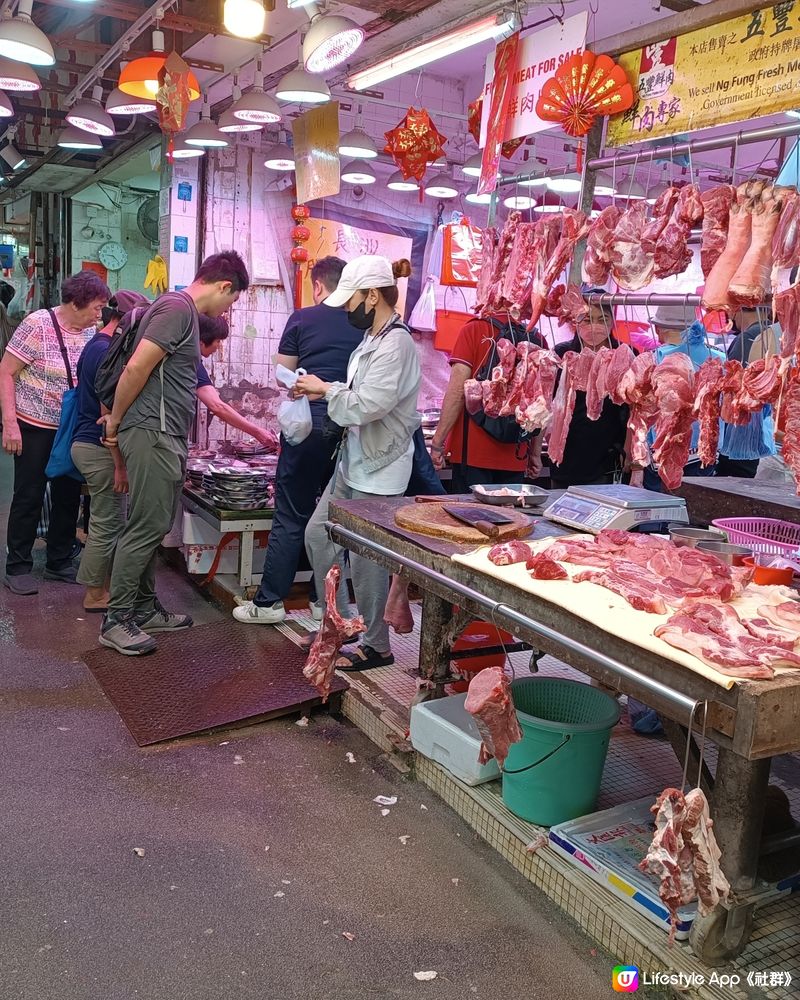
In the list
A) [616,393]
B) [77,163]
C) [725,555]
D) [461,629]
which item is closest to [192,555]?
[461,629]

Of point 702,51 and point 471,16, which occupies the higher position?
point 471,16

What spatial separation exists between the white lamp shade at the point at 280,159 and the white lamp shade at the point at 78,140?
5.99ft

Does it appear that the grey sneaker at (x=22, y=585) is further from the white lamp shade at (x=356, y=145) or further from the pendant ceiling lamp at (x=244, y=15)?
the white lamp shade at (x=356, y=145)

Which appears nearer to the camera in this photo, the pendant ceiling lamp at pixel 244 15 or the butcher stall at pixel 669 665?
the butcher stall at pixel 669 665

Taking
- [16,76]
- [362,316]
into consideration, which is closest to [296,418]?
[362,316]

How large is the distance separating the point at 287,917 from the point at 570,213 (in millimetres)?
3084

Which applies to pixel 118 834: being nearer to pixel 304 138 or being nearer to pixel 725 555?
pixel 725 555

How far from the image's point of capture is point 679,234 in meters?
3.38

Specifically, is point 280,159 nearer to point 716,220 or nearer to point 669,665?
point 716,220

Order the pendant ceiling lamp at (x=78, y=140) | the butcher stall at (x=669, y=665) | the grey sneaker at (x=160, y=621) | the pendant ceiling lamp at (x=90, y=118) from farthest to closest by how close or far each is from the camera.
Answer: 1. the pendant ceiling lamp at (x=78, y=140)
2. the pendant ceiling lamp at (x=90, y=118)
3. the grey sneaker at (x=160, y=621)
4. the butcher stall at (x=669, y=665)

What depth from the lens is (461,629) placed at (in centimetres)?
374

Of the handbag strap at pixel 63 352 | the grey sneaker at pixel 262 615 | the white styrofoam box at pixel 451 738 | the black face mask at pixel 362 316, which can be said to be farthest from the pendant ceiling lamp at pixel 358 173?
the white styrofoam box at pixel 451 738

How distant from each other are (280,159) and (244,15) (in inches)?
99.6

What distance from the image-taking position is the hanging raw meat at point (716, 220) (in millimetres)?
3230
